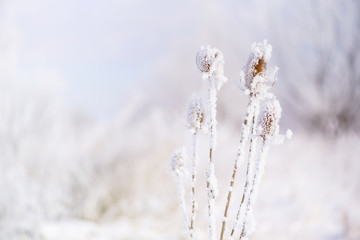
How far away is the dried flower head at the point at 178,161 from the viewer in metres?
1.22

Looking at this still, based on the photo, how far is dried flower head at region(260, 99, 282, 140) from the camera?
1.06 m

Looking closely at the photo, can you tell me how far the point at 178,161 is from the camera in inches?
48.0

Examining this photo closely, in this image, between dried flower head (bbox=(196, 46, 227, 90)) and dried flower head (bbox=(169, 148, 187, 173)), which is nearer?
dried flower head (bbox=(196, 46, 227, 90))

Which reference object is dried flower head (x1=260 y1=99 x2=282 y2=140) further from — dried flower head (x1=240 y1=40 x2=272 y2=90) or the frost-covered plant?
dried flower head (x1=240 y1=40 x2=272 y2=90)

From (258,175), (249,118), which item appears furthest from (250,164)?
(249,118)

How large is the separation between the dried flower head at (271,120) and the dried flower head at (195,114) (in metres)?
0.21

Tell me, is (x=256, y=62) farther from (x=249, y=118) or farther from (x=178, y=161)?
(x=178, y=161)

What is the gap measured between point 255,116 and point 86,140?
291 inches

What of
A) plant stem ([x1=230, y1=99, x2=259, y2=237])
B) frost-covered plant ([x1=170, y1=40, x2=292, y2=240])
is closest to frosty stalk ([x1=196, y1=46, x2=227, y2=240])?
frost-covered plant ([x1=170, y1=40, x2=292, y2=240])

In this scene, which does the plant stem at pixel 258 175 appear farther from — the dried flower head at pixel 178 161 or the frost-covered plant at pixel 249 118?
the dried flower head at pixel 178 161

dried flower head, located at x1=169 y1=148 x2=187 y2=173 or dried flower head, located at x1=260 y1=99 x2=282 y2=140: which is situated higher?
dried flower head, located at x1=260 y1=99 x2=282 y2=140

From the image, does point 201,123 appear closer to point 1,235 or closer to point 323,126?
point 1,235

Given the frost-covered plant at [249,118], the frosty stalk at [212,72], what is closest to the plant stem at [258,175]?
the frost-covered plant at [249,118]

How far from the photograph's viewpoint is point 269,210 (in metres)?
4.45
